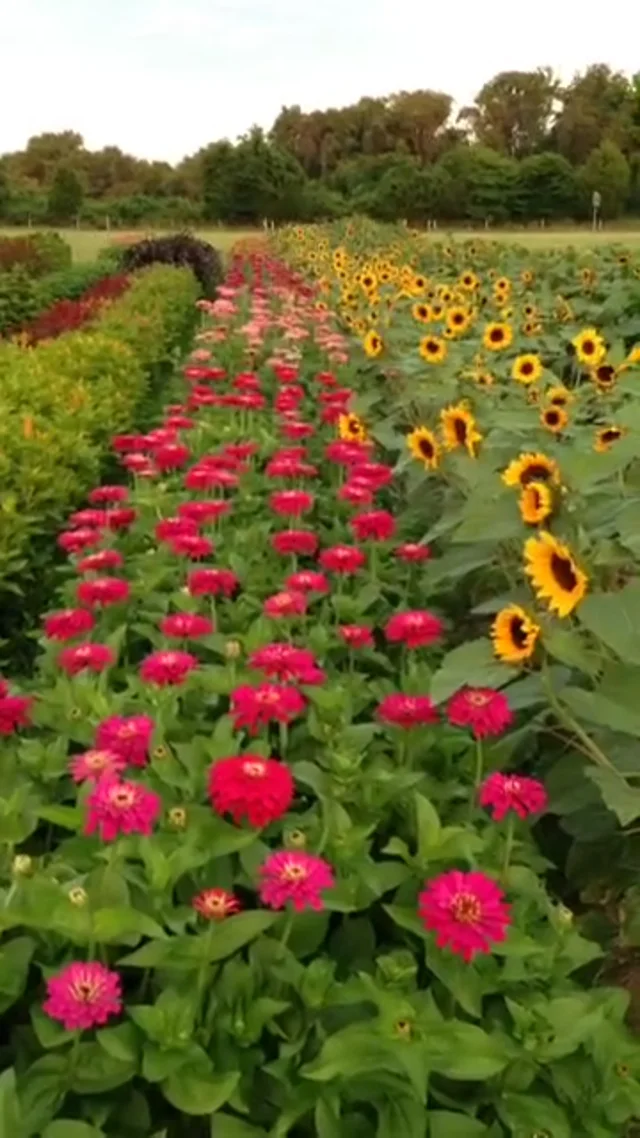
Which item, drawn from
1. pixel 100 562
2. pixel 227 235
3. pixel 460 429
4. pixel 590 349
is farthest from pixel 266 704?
pixel 227 235

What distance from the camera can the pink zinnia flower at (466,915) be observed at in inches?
54.2

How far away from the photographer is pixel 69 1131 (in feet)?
4.30

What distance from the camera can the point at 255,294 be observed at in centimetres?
834

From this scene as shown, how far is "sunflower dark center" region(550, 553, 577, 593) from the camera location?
1727 millimetres

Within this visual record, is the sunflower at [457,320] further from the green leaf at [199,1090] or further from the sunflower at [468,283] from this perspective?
the green leaf at [199,1090]

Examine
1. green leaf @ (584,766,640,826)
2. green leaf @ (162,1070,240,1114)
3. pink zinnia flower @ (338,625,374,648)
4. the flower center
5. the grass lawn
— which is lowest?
the grass lawn

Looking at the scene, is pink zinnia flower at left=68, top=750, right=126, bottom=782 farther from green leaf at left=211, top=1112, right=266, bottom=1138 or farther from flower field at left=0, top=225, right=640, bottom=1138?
green leaf at left=211, top=1112, right=266, bottom=1138

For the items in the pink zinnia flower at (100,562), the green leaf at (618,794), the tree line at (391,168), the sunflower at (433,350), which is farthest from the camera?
the tree line at (391,168)

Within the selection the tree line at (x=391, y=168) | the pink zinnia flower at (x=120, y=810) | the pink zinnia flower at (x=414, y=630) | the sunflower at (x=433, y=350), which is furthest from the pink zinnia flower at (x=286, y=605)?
the tree line at (x=391, y=168)

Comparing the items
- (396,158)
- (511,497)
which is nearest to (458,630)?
(511,497)

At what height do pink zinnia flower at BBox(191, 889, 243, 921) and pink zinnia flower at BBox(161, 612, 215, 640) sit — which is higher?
pink zinnia flower at BBox(161, 612, 215, 640)

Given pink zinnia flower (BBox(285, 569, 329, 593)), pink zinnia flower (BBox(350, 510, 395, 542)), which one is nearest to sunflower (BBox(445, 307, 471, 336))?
pink zinnia flower (BBox(350, 510, 395, 542))

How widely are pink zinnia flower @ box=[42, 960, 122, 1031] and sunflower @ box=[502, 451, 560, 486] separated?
104 centimetres

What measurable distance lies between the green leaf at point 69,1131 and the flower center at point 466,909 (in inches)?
16.7
